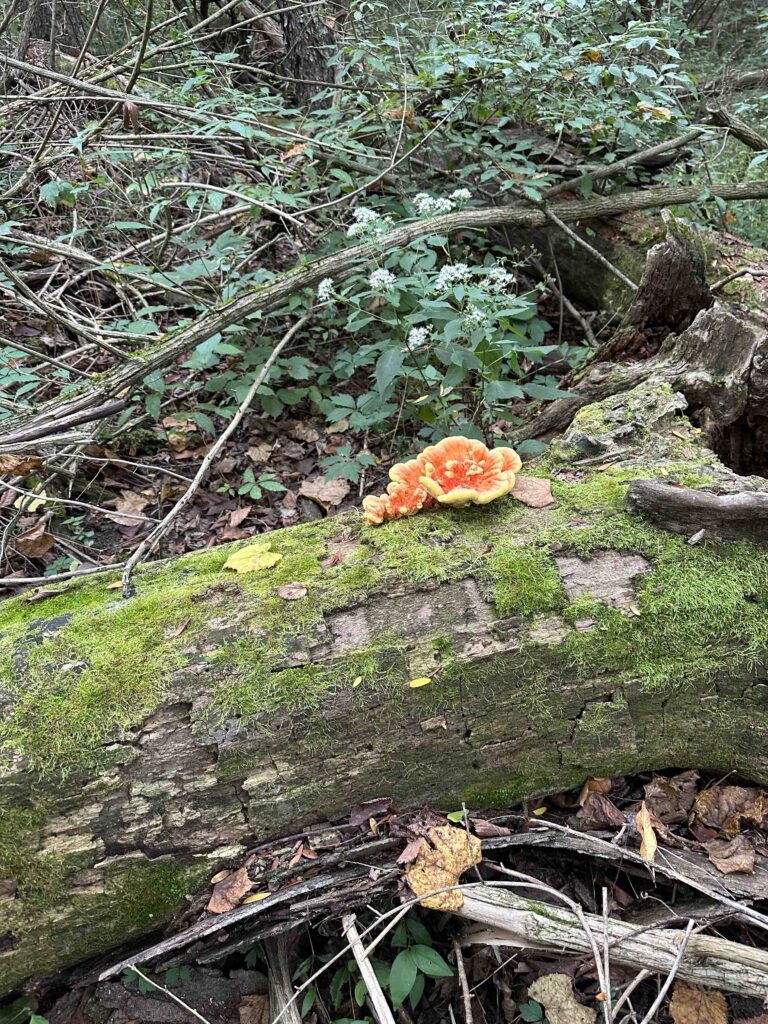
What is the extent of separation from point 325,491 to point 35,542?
6.72 feet

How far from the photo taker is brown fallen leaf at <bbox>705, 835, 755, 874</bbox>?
2.33m

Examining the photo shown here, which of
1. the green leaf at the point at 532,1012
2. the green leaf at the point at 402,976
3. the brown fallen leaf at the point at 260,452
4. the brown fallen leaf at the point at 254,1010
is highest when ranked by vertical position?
the brown fallen leaf at the point at 260,452

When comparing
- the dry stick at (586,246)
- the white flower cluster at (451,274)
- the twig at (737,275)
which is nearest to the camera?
the white flower cluster at (451,274)

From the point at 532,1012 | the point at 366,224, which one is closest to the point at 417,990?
the point at 532,1012

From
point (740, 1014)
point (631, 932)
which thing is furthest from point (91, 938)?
point (740, 1014)

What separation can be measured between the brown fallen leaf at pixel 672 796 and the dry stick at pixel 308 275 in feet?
11.0

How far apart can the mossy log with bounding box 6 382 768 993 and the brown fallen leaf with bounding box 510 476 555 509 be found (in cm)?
9

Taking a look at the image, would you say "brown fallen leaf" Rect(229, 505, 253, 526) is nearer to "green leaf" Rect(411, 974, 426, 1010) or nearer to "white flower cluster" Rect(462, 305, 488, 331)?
"white flower cluster" Rect(462, 305, 488, 331)

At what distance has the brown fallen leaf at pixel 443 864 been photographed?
87.1 inches

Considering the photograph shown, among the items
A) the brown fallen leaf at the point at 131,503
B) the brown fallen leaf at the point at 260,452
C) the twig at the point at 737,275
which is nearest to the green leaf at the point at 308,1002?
the brown fallen leaf at the point at 131,503

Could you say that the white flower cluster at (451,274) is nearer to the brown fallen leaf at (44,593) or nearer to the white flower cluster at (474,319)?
the white flower cluster at (474,319)

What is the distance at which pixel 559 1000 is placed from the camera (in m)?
2.25

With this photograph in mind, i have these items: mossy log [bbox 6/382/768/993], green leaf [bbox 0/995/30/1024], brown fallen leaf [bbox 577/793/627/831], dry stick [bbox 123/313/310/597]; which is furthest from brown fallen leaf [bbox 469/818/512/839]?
green leaf [bbox 0/995/30/1024]

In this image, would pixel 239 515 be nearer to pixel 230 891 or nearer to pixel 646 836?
pixel 230 891
